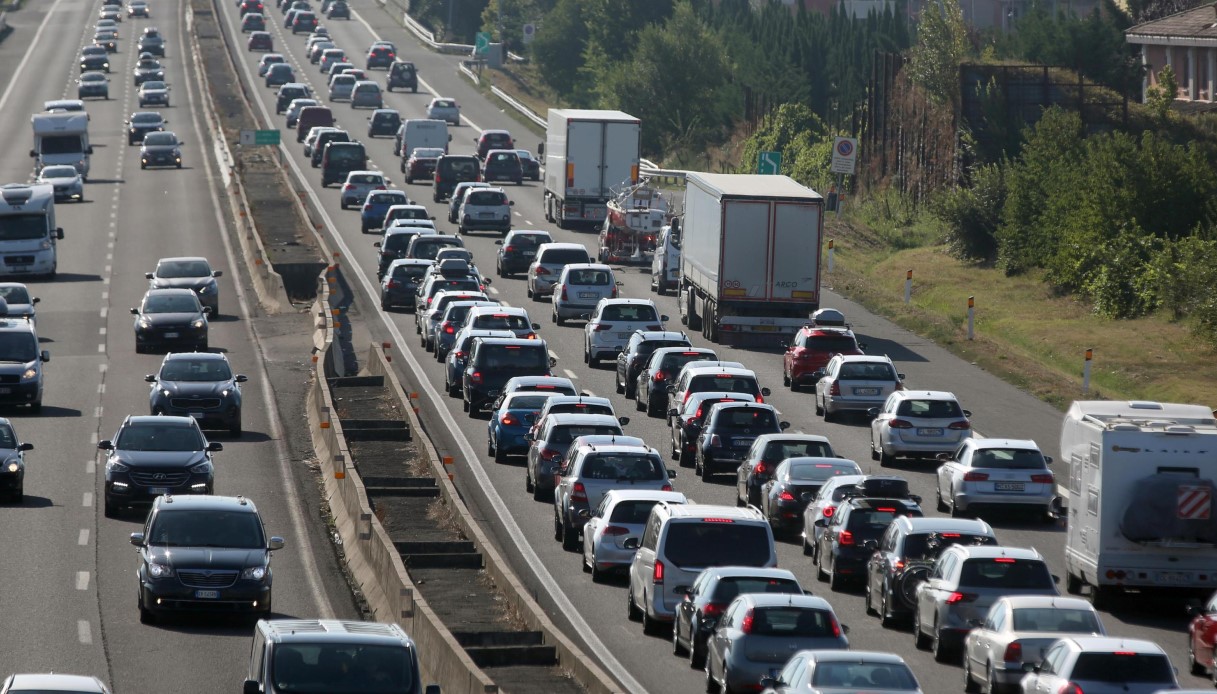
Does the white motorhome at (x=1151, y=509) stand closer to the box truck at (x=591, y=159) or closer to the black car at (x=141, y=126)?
the box truck at (x=591, y=159)

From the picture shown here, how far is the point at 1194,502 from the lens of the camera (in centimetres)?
2423

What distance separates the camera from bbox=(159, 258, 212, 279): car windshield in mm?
53906

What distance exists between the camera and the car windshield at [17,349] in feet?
129

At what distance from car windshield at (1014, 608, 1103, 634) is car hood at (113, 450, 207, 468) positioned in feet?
47.0

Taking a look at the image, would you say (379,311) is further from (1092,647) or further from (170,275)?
(1092,647)

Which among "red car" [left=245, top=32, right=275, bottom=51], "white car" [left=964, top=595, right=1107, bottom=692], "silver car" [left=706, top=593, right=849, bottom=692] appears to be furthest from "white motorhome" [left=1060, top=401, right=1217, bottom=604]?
"red car" [left=245, top=32, right=275, bottom=51]

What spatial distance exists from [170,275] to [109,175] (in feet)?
102

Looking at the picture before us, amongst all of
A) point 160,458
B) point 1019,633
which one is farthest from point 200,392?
point 1019,633

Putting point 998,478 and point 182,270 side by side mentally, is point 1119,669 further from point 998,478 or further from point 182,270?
point 182,270

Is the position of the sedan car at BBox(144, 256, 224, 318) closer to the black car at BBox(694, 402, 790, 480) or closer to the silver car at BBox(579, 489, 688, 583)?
the black car at BBox(694, 402, 790, 480)

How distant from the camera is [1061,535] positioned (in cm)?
2962

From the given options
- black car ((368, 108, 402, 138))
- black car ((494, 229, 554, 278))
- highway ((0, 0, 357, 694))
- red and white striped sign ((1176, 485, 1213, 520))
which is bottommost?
highway ((0, 0, 357, 694))

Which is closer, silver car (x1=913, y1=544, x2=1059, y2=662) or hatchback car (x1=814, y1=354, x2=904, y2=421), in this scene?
silver car (x1=913, y1=544, x2=1059, y2=662)

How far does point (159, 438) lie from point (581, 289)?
20.5 m
